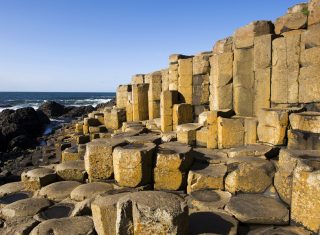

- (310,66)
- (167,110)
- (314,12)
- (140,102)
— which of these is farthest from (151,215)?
(140,102)

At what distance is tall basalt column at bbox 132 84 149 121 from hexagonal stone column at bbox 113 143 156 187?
22.2 feet

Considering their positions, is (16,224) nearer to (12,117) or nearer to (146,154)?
(146,154)

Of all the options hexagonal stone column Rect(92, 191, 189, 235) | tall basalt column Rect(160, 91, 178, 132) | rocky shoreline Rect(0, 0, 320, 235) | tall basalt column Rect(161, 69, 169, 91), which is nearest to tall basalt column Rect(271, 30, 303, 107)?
rocky shoreline Rect(0, 0, 320, 235)

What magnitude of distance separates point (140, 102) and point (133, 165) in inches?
280

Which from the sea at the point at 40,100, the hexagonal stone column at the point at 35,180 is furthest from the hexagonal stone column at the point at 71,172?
the sea at the point at 40,100

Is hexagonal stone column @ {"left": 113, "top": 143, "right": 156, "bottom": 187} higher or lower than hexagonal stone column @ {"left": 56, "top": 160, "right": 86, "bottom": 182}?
higher

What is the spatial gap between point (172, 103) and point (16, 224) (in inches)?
232

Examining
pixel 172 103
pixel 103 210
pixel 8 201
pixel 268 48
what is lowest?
pixel 8 201

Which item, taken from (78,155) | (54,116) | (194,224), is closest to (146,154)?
(194,224)

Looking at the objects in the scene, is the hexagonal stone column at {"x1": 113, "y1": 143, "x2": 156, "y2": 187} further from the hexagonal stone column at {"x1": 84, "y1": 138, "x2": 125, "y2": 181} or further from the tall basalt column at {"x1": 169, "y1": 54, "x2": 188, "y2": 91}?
the tall basalt column at {"x1": 169, "y1": 54, "x2": 188, "y2": 91}

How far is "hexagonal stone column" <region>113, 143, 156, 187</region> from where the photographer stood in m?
4.98

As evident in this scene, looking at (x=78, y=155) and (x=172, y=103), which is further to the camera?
(x=172, y=103)

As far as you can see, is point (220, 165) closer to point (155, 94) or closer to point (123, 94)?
point (155, 94)

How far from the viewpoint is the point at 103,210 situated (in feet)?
11.8
